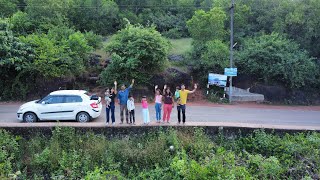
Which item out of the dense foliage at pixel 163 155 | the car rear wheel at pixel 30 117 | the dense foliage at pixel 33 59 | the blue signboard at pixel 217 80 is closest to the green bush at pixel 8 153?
the dense foliage at pixel 163 155

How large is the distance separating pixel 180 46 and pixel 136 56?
26.5 ft

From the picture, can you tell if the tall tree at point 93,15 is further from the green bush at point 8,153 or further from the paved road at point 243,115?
the green bush at point 8,153

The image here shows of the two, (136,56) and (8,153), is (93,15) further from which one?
(8,153)

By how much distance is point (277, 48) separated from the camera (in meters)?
22.8

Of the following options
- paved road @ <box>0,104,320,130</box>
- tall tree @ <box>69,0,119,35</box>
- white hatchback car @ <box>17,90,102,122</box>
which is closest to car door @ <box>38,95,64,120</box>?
white hatchback car @ <box>17,90,102,122</box>

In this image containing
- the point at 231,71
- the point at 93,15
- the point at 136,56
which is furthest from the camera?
the point at 93,15

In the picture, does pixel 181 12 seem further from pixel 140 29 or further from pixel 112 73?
pixel 112 73

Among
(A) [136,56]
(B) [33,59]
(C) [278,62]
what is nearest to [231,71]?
(C) [278,62]

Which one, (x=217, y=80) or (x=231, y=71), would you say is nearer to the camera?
(x=231, y=71)

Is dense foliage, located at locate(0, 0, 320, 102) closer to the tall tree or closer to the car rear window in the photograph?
the tall tree

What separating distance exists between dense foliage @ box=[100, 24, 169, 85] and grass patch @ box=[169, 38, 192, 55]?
388cm

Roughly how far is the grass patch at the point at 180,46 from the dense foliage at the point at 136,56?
12.7ft

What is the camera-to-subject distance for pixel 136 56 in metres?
20.7

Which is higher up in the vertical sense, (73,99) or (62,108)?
(73,99)
